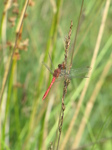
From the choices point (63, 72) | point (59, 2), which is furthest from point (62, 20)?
point (63, 72)

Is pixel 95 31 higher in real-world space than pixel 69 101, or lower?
higher

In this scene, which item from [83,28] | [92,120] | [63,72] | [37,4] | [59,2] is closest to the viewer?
[63,72]

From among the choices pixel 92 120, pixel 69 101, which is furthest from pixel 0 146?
pixel 92 120

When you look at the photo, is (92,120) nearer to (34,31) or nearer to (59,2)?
(34,31)

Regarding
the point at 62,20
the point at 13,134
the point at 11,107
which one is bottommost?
the point at 13,134

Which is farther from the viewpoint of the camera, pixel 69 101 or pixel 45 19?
pixel 45 19

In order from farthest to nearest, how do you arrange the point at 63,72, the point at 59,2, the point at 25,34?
the point at 25,34, the point at 59,2, the point at 63,72
